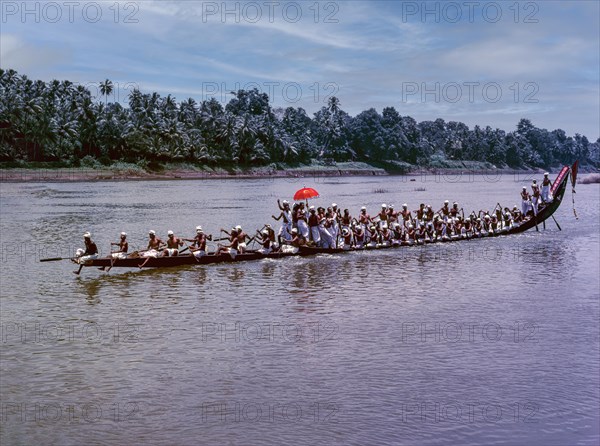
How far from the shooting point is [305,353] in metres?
16.6

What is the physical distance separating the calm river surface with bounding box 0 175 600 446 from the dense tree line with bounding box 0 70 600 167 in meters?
74.8

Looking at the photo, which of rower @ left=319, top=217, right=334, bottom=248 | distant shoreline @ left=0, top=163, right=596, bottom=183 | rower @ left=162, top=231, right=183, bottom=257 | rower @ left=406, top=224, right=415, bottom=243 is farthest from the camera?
distant shoreline @ left=0, top=163, right=596, bottom=183

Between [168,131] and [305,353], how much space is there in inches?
3966

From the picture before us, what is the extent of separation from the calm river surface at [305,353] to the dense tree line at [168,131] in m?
74.8

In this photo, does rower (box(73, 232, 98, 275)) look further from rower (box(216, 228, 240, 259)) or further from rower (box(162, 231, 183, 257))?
rower (box(216, 228, 240, 259))

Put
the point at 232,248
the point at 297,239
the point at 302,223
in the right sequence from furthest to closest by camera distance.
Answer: the point at 302,223
the point at 297,239
the point at 232,248

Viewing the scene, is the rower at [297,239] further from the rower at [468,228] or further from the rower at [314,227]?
the rower at [468,228]

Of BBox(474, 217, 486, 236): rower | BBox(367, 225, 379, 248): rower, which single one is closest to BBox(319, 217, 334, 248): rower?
BBox(367, 225, 379, 248): rower

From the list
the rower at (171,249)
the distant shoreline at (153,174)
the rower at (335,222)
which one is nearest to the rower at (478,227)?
the rower at (335,222)

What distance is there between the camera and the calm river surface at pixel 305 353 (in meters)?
12.5

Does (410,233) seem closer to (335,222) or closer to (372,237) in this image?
(372,237)

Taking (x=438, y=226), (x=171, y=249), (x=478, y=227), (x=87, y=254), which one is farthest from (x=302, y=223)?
(x=478, y=227)

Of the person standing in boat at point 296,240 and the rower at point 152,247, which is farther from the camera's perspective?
the person standing in boat at point 296,240

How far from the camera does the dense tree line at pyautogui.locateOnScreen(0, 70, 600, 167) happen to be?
10100 cm
